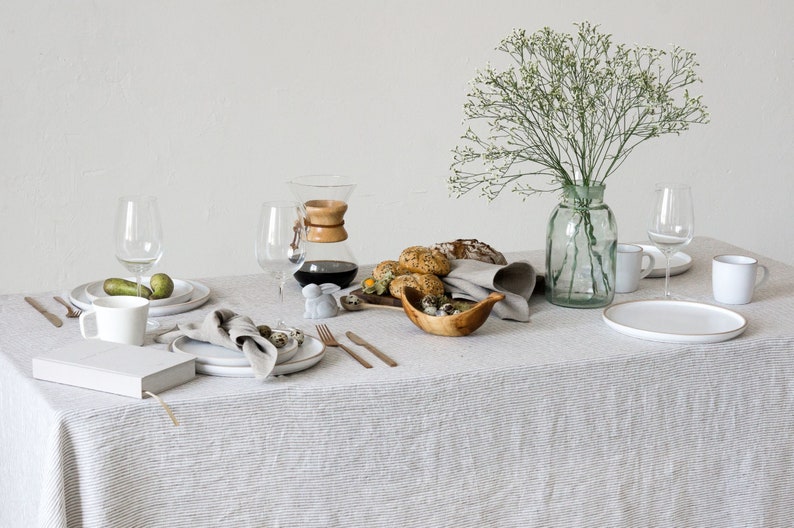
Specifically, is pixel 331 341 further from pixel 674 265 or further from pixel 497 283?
pixel 674 265

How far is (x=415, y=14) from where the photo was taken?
352cm

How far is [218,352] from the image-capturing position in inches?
56.1

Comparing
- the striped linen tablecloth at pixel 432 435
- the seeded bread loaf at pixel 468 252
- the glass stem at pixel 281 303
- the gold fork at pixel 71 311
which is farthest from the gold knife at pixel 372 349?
the gold fork at pixel 71 311

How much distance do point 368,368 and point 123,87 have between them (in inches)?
81.4

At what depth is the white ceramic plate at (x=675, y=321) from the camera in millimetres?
1569

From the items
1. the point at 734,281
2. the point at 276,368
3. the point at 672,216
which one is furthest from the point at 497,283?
the point at 276,368

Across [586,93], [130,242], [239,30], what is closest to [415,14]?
[239,30]

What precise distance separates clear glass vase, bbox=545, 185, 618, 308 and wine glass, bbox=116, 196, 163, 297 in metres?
0.71

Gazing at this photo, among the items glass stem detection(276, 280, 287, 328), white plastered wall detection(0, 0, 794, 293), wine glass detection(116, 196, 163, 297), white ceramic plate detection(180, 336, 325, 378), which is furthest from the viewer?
white plastered wall detection(0, 0, 794, 293)

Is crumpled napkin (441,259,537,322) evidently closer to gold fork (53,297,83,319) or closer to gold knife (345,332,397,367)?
gold knife (345,332,397,367)

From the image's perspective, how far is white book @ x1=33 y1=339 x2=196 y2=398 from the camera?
127 cm

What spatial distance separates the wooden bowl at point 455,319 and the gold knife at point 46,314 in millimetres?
585

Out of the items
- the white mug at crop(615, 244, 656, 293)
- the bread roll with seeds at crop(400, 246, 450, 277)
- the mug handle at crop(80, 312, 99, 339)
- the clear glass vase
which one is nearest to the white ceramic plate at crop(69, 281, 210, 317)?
the mug handle at crop(80, 312, 99, 339)

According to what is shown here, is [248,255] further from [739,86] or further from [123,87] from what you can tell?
[739,86]
